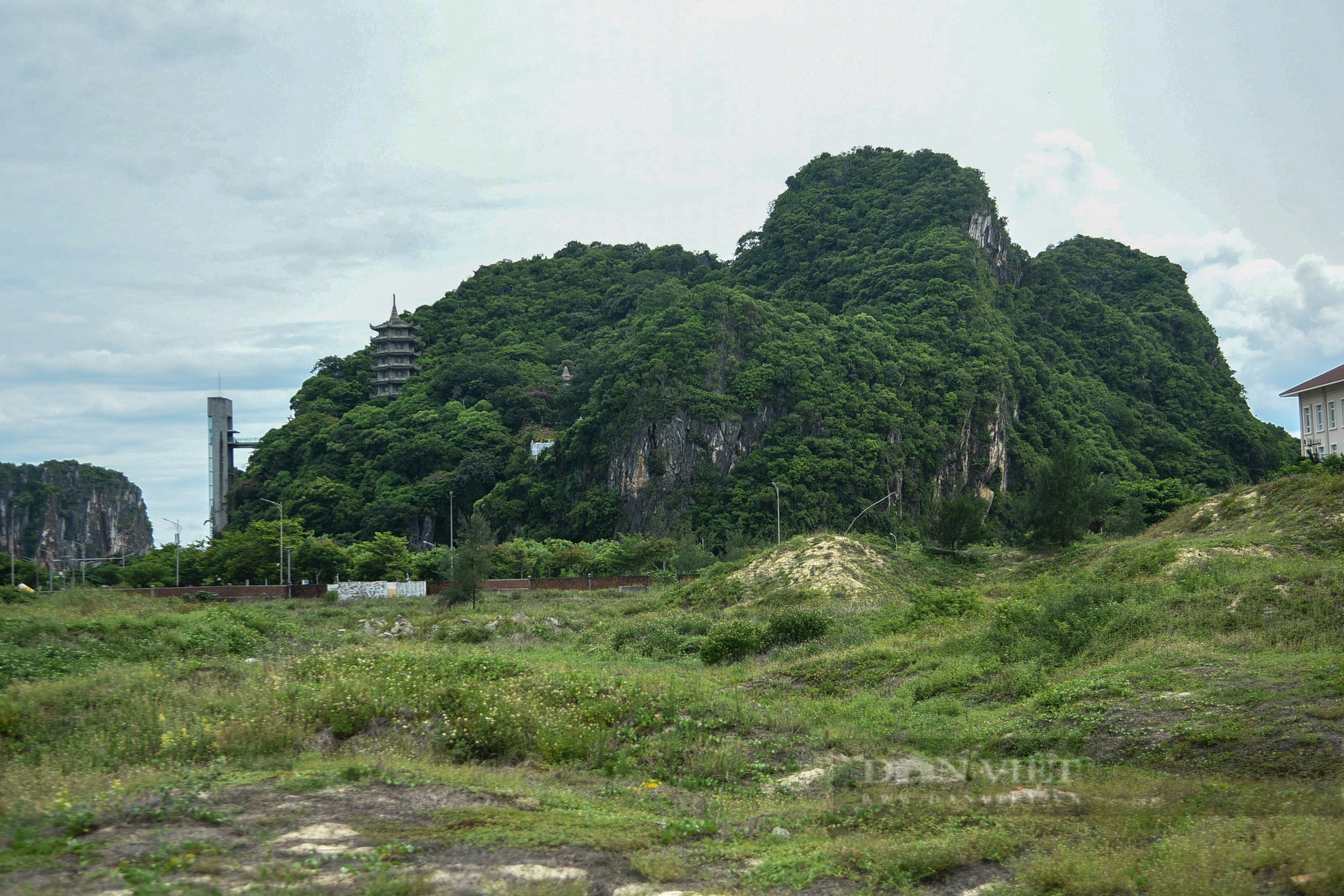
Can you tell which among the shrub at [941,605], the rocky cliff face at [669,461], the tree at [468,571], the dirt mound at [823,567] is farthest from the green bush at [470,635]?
the rocky cliff face at [669,461]

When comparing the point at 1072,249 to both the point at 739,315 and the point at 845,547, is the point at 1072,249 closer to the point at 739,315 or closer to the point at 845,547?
the point at 739,315

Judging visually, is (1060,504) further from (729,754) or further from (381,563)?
(381,563)

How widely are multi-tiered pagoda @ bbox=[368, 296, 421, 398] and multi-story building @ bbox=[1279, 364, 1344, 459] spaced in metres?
95.0

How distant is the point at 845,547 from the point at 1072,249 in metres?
134

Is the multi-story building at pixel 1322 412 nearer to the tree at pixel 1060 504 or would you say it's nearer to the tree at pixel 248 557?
the tree at pixel 1060 504

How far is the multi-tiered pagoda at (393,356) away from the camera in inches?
4759

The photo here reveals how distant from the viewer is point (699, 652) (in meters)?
25.4

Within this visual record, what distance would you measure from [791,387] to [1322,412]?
52.1m

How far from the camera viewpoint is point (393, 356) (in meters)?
121

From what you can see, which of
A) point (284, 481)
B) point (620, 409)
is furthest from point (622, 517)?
point (284, 481)

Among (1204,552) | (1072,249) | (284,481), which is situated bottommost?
(1204,552)

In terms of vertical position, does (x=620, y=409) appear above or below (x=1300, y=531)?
above

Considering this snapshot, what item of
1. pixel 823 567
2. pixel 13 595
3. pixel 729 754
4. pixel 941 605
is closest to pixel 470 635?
pixel 823 567

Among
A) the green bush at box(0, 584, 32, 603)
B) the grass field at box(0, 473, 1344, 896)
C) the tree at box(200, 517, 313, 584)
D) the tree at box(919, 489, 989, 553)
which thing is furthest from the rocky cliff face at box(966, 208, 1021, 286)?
the green bush at box(0, 584, 32, 603)
